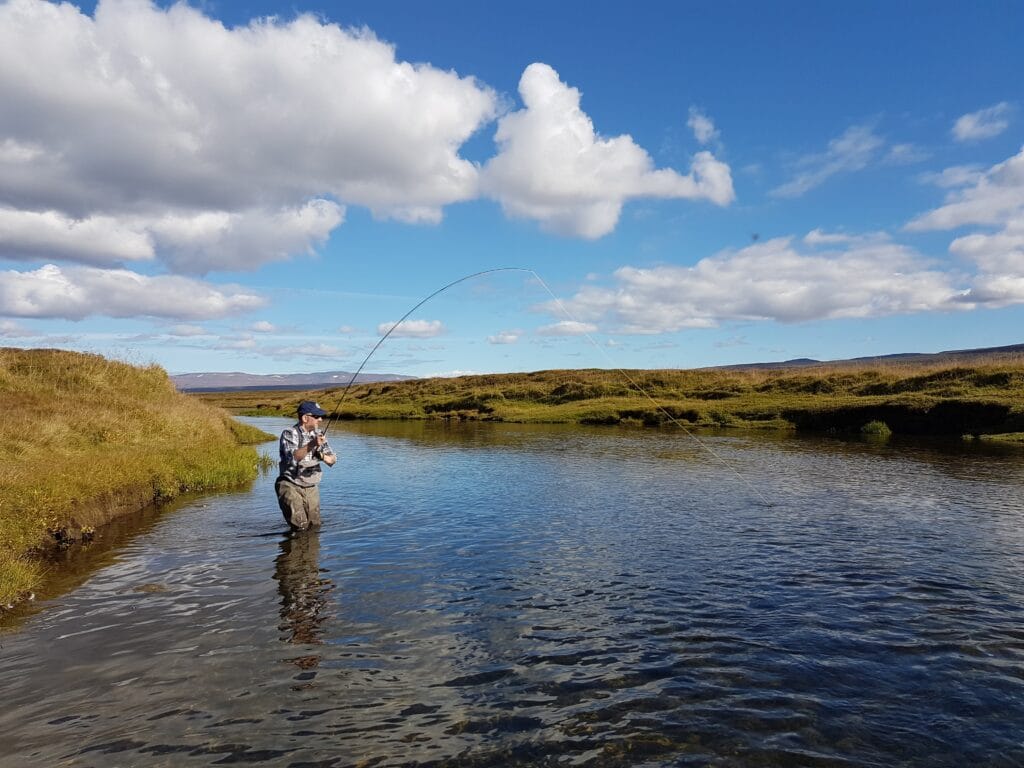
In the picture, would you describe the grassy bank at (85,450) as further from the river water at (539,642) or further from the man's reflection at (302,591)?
the man's reflection at (302,591)

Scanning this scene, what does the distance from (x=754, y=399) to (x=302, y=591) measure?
62.5m

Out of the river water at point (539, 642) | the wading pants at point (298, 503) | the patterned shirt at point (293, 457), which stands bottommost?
the river water at point (539, 642)

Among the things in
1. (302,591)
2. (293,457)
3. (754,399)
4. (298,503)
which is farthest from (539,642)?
(754,399)

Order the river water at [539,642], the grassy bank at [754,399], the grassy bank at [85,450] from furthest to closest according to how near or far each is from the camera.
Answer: the grassy bank at [754,399], the grassy bank at [85,450], the river water at [539,642]

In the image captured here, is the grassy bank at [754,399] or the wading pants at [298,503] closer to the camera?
the wading pants at [298,503]

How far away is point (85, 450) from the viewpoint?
2192 cm

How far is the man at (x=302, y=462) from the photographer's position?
16.0 meters

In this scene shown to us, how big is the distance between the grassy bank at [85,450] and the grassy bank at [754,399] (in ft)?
79.8

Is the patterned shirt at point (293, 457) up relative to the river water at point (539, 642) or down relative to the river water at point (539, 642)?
up

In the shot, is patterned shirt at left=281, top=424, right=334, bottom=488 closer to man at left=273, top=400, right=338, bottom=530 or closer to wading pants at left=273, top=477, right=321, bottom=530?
man at left=273, top=400, right=338, bottom=530

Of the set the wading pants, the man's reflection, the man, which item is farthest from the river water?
the man

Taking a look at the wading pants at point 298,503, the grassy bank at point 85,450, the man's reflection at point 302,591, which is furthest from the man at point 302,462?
the grassy bank at point 85,450

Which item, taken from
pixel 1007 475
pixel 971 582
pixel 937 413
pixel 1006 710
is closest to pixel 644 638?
pixel 1006 710

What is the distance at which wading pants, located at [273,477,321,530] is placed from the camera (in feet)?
54.7
